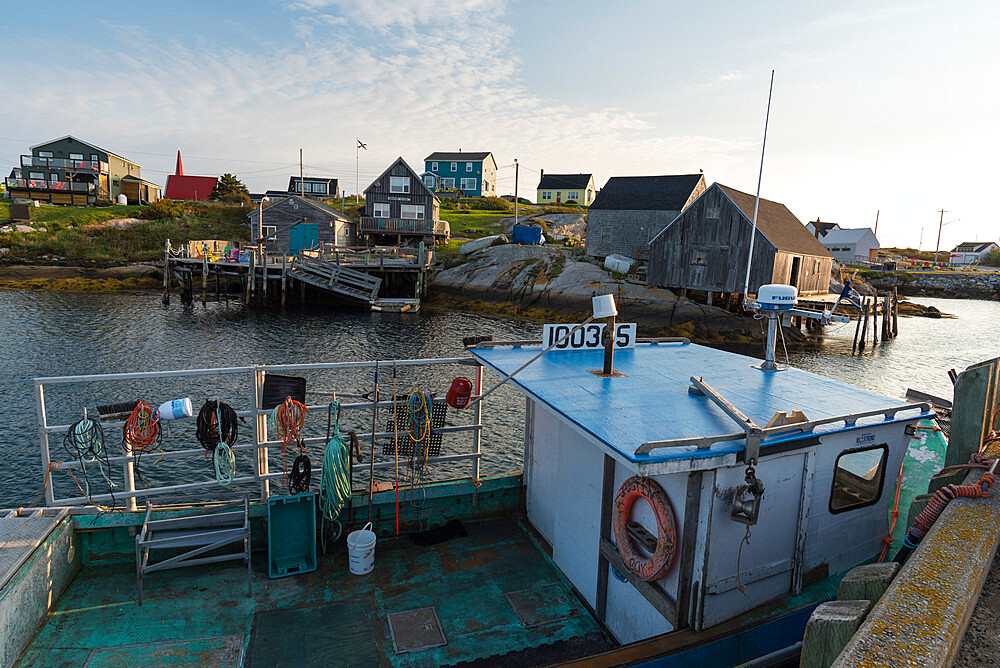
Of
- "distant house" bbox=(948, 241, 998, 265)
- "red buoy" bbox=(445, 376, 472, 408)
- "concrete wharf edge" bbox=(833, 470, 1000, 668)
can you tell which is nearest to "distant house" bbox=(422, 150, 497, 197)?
"red buoy" bbox=(445, 376, 472, 408)

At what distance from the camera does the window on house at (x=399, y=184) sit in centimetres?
5600

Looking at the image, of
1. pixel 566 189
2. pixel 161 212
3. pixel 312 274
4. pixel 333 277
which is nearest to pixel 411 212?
pixel 312 274

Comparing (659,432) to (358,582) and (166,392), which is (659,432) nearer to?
(358,582)

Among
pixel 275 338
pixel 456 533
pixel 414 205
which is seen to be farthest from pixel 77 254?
pixel 456 533

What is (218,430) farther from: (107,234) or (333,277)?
(107,234)

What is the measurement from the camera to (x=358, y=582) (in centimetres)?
644

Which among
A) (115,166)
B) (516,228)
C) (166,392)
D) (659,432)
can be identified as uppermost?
(115,166)

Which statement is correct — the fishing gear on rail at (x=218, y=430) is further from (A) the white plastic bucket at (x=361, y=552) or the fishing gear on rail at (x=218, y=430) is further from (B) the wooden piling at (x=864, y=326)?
(B) the wooden piling at (x=864, y=326)

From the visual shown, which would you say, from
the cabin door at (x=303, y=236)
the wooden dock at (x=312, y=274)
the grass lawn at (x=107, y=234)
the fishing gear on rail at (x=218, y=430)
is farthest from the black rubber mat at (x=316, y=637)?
the grass lawn at (x=107, y=234)

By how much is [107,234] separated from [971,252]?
175021 mm

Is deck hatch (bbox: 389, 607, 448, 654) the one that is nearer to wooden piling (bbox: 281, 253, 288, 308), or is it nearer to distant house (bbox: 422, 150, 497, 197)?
wooden piling (bbox: 281, 253, 288, 308)

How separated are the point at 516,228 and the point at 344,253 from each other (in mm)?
18179

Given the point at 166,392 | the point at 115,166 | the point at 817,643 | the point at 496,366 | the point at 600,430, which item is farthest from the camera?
the point at 115,166

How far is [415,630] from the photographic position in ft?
18.7
